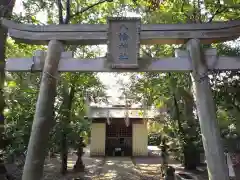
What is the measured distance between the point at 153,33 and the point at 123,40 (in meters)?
0.71

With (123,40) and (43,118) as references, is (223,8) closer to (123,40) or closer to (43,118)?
(123,40)

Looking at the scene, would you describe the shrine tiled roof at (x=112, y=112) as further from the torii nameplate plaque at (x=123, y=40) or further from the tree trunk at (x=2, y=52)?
the torii nameplate plaque at (x=123, y=40)

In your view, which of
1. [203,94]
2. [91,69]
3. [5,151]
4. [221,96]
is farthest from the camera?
[5,151]

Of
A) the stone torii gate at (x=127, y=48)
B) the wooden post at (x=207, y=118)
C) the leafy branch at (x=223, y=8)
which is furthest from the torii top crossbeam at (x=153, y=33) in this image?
the leafy branch at (x=223, y=8)

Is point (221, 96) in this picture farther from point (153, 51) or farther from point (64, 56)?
point (153, 51)

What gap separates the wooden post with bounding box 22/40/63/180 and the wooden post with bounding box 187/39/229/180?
3148 millimetres

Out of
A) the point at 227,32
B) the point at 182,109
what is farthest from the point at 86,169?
the point at 227,32

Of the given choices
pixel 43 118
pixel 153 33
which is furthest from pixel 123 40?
pixel 43 118

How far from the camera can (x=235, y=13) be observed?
10477 millimetres

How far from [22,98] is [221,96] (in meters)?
7.22

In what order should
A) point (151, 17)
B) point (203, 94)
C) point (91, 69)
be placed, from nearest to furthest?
point (203, 94) < point (91, 69) < point (151, 17)

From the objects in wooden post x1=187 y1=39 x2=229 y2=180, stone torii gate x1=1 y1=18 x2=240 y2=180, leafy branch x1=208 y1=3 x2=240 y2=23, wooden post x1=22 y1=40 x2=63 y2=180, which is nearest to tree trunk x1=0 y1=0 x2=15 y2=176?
stone torii gate x1=1 y1=18 x2=240 y2=180

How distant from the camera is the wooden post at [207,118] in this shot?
18.2 feet

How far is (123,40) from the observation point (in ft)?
21.2
